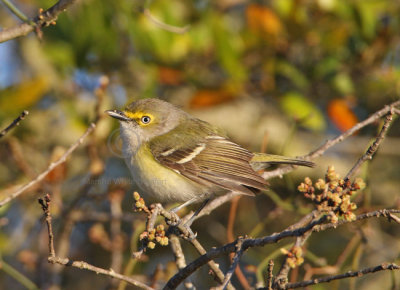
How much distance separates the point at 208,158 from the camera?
3.78 m

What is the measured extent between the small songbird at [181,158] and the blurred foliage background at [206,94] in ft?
1.16

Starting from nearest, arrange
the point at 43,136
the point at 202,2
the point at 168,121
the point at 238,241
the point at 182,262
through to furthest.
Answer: the point at 238,241 → the point at 182,262 → the point at 168,121 → the point at 202,2 → the point at 43,136

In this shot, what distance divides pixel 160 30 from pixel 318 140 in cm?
233

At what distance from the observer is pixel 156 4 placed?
4297mm

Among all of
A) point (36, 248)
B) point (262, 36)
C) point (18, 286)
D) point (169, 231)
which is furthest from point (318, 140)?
point (18, 286)

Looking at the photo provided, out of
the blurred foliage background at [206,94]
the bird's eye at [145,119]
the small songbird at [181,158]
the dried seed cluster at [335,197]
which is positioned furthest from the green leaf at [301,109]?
the dried seed cluster at [335,197]

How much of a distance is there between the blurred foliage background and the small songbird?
1.16 ft

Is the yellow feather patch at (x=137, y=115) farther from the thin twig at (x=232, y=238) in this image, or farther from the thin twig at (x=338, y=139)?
the thin twig at (x=338, y=139)

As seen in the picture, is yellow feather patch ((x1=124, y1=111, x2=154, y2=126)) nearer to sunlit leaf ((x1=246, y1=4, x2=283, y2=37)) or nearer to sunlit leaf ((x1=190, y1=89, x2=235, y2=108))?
sunlit leaf ((x1=190, y1=89, x2=235, y2=108))

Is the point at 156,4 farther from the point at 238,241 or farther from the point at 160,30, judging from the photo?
the point at 238,241

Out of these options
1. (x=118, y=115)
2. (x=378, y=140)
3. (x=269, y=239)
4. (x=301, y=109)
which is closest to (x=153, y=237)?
(x=269, y=239)

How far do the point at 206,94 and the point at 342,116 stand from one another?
1.27 metres

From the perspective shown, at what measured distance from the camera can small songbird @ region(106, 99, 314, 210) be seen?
3.46m

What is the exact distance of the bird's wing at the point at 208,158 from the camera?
3395 millimetres
